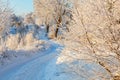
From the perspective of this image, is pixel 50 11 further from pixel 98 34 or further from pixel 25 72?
pixel 98 34

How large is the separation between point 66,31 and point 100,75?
72.5 inches

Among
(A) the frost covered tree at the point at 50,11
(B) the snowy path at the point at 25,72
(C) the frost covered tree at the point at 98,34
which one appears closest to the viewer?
(C) the frost covered tree at the point at 98,34

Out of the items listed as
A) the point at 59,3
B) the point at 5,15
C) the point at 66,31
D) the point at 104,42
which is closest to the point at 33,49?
the point at 5,15

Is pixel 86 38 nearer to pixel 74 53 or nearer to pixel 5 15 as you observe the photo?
pixel 74 53

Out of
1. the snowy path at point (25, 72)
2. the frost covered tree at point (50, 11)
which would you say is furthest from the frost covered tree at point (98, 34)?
the frost covered tree at point (50, 11)

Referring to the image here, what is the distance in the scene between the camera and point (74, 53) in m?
9.74

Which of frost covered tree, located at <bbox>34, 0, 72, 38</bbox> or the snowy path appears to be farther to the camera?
frost covered tree, located at <bbox>34, 0, 72, 38</bbox>

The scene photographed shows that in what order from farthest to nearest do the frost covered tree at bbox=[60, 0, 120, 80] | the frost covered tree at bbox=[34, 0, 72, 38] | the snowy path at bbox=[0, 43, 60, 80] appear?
the frost covered tree at bbox=[34, 0, 72, 38] → the snowy path at bbox=[0, 43, 60, 80] → the frost covered tree at bbox=[60, 0, 120, 80]

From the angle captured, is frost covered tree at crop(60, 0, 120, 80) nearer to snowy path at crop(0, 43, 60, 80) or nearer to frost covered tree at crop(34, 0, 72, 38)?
snowy path at crop(0, 43, 60, 80)

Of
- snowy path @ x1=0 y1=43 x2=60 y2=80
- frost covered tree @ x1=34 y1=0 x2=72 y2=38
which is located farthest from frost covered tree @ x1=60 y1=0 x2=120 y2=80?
frost covered tree @ x1=34 y1=0 x2=72 y2=38

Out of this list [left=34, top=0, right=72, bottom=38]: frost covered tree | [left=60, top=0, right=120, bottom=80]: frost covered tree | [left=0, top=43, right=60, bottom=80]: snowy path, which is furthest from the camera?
[left=34, top=0, right=72, bottom=38]: frost covered tree

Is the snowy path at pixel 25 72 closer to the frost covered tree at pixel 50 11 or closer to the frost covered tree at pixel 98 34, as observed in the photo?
the frost covered tree at pixel 98 34

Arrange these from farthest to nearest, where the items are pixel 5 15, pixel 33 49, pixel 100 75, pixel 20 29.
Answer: pixel 20 29 → pixel 33 49 → pixel 5 15 → pixel 100 75

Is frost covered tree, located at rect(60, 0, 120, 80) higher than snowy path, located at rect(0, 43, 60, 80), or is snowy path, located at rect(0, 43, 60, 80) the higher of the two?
frost covered tree, located at rect(60, 0, 120, 80)
